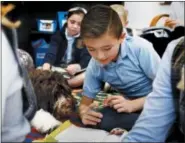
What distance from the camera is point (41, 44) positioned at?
1.89 feet

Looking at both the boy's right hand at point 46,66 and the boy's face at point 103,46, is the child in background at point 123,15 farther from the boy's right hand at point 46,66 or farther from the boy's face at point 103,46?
the boy's right hand at point 46,66

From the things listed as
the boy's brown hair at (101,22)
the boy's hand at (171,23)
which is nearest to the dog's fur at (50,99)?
the boy's brown hair at (101,22)

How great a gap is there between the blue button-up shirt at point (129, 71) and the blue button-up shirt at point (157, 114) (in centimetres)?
2

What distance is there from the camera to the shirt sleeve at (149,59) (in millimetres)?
545

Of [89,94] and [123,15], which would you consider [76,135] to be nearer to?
[89,94]

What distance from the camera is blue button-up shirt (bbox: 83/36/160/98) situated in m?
0.56

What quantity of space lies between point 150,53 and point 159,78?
0.05 metres

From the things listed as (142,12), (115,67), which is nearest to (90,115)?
(115,67)

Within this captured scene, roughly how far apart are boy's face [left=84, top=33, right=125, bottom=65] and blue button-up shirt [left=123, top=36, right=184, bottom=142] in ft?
0.31

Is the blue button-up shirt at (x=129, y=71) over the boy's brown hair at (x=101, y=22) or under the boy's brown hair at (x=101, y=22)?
under

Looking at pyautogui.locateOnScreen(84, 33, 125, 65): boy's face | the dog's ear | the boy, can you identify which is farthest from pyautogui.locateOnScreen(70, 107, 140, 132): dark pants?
the dog's ear

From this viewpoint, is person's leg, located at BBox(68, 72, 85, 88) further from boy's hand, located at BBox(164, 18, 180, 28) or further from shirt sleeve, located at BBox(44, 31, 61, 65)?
boy's hand, located at BBox(164, 18, 180, 28)

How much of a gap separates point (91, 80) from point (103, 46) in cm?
9

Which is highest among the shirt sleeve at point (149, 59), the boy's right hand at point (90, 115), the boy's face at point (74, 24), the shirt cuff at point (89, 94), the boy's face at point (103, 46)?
the boy's face at point (74, 24)
